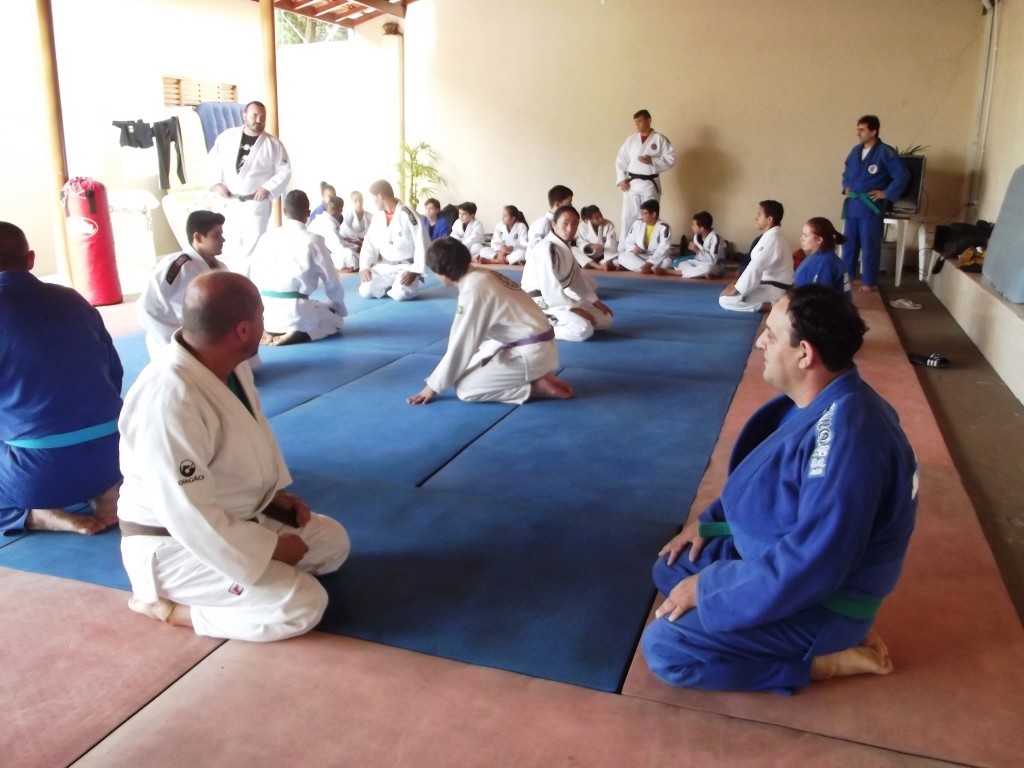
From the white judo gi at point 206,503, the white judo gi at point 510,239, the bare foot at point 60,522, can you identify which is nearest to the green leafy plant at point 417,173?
the white judo gi at point 510,239

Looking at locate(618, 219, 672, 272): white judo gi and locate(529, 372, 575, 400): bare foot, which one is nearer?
locate(529, 372, 575, 400): bare foot

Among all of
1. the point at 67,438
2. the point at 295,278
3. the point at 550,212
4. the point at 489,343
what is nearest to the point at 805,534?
the point at 67,438

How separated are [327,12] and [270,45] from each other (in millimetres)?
2811

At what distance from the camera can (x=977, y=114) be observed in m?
9.70

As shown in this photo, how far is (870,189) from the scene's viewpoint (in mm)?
8344

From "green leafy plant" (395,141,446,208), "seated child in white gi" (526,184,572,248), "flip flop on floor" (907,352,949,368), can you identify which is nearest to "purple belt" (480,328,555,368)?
"flip flop on floor" (907,352,949,368)

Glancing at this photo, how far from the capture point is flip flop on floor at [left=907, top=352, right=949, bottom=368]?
5773 millimetres

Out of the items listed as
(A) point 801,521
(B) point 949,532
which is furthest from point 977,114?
(A) point 801,521

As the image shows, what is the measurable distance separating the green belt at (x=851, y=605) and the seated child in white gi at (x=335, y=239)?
8.46 meters

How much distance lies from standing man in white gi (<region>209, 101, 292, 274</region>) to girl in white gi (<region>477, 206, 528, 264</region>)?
11.1 ft

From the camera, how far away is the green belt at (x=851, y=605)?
2.06m

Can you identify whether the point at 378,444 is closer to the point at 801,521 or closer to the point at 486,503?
the point at 486,503

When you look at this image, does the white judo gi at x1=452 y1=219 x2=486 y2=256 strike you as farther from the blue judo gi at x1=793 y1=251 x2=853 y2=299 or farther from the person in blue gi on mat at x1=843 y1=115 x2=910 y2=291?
the blue judo gi at x1=793 y1=251 x2=853 y2=299

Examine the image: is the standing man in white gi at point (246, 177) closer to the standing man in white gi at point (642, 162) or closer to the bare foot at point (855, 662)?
the standing man in white gi at point (642, 162)
